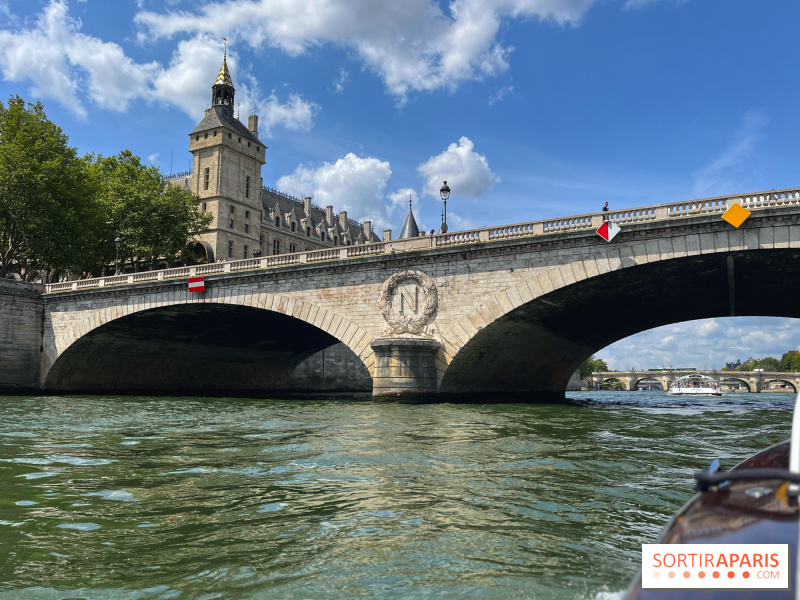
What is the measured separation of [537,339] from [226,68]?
58622mm

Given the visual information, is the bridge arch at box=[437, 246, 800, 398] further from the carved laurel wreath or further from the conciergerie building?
the conciergerie building

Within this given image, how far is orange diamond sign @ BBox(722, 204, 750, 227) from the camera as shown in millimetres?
20516

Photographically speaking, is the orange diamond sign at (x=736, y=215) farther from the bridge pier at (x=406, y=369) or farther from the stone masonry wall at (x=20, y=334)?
the stone masonry wall at (x=20, y=334)

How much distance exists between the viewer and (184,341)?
41656 millimetres

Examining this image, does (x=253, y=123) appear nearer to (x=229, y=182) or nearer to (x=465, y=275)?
(x=229, y=182)

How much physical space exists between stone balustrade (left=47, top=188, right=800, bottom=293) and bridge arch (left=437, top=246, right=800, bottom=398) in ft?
3.54

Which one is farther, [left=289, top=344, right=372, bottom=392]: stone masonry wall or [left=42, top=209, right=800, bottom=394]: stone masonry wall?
[left=289, top=344, right=372, bottom=392]: stone masonry wall

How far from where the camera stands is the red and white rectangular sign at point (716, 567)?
1955 millimetres

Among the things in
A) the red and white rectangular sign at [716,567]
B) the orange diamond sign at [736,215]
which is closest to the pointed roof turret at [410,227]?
the orange diamond sign at [736,215]

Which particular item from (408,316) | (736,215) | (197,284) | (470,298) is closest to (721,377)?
(470,298)

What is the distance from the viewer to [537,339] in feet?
102

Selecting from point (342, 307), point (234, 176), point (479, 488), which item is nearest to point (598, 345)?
point (342, 307)

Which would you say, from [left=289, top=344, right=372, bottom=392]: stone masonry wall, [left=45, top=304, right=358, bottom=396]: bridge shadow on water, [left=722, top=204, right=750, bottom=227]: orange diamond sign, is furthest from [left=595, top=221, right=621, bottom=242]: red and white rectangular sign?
[left=289, top=344, right=372, bottom=392]: stone masonry wall

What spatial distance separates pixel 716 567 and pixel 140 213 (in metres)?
54.1
